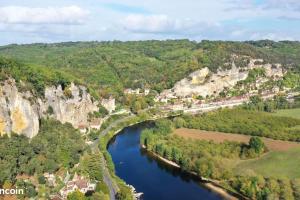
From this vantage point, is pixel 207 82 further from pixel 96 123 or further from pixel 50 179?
pixel 50 179

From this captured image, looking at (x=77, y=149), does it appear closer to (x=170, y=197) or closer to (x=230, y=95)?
(x=170, y=197)

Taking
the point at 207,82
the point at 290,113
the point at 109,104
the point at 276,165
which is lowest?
the point at 276,165

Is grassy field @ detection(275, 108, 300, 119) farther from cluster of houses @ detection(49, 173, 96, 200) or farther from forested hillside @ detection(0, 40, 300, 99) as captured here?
cluster of houses @ detection(49, 173, 96, 200)

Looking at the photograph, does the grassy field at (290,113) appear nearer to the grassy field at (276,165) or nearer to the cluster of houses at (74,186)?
the grassy field at (276,165)

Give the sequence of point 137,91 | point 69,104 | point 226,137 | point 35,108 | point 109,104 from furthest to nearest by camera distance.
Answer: point 137,91
point 109,104
point 69,104
point 226,137
point 35,108

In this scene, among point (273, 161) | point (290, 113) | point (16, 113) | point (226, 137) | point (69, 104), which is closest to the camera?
point (273, 161)

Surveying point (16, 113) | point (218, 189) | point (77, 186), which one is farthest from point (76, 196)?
point (16, 113)

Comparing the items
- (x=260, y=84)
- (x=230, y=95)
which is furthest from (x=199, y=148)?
(x=260, y=84)
